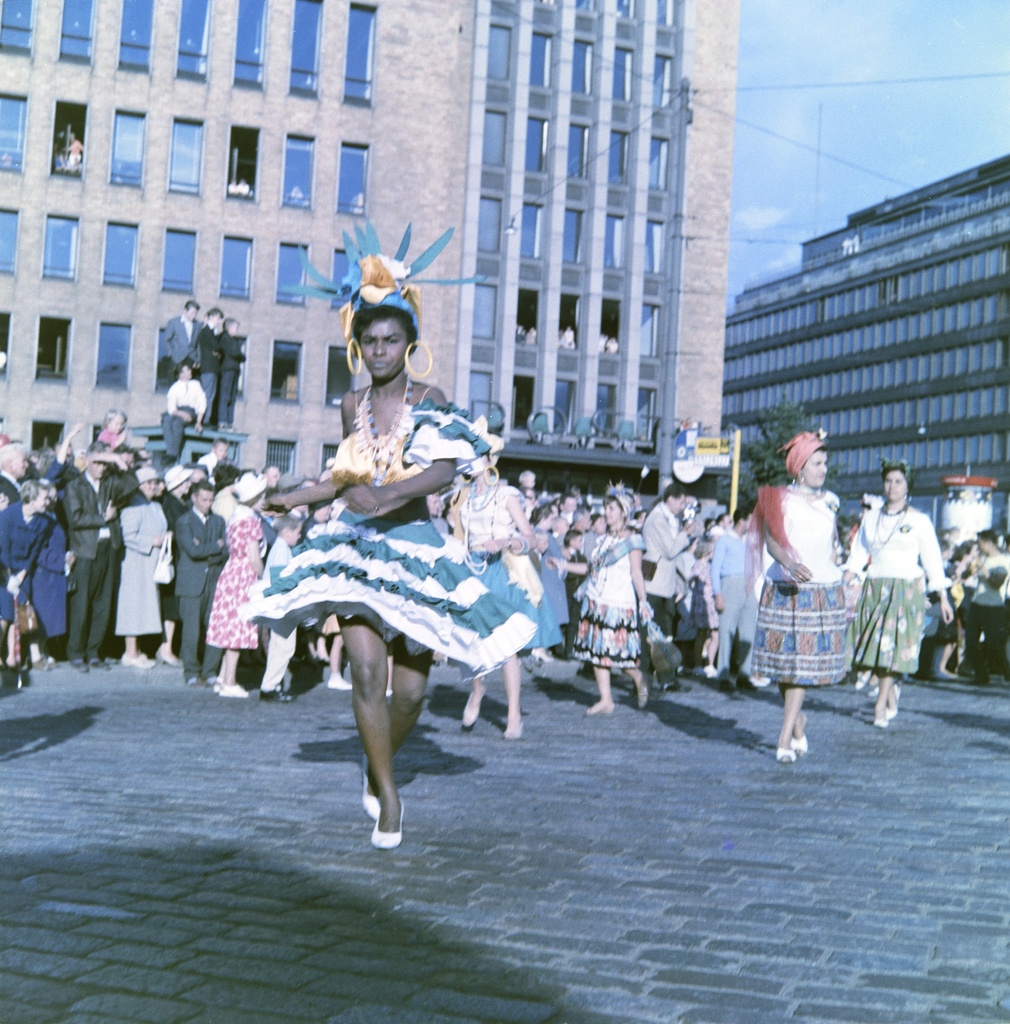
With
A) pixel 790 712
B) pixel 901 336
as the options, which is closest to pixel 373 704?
pixel 790 712

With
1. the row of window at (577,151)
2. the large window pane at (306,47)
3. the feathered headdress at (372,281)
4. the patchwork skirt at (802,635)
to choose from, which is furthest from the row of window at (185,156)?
the feathered headdress at (372,281)

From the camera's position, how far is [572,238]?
5431 cm

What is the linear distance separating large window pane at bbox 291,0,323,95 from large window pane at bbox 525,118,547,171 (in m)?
8.79

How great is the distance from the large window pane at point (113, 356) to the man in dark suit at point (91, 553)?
33956 millimetres

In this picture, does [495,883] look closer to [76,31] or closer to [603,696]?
[603,696]

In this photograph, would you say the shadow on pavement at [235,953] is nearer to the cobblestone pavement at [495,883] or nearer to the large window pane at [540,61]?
the cobblestone pavement at [495,883]

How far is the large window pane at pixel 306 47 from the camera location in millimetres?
48156

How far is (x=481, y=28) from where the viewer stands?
52406mm

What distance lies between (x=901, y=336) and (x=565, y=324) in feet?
199

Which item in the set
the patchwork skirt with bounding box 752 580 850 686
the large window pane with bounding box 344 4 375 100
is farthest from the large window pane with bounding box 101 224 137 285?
the patchwork skirt with bounding box 752 580 850 686

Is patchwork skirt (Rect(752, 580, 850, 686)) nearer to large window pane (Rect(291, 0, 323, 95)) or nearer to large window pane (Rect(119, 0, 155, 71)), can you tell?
large window pane (Rect(291, 0, 323, 95))

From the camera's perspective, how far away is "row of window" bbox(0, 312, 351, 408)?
46.4 m

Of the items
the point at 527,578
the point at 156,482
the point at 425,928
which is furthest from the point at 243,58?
the point at 425,928

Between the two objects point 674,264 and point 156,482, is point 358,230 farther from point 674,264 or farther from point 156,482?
point 674,264
